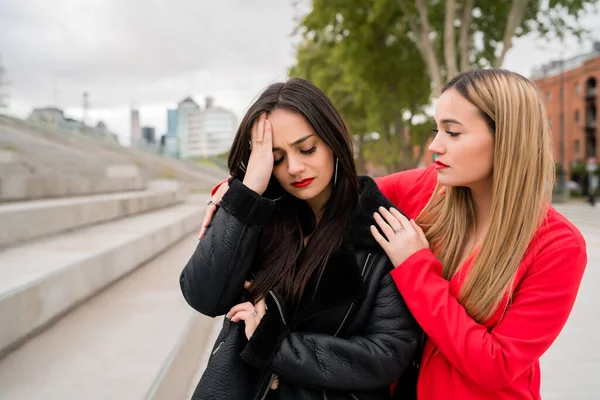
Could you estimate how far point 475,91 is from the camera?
156 centimetres

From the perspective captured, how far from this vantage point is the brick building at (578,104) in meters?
42.3

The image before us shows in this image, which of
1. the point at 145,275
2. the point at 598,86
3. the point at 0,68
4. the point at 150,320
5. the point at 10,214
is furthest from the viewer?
the point at 598,86

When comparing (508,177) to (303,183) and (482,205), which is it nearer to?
(482,205)

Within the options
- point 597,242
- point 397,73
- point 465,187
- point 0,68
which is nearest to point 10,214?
point 465,187

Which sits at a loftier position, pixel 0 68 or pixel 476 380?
pixel 0 68

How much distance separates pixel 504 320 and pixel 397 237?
0.42m

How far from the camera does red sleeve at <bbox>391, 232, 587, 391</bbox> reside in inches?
57.1

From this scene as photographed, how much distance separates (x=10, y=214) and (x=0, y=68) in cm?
686

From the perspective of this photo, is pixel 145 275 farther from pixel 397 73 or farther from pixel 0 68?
pixel 397 73

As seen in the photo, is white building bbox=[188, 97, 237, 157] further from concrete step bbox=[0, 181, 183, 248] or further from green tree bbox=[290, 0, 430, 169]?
concrete step bbox=[0, 181, 183, 248]

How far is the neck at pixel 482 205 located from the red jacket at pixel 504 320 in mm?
231

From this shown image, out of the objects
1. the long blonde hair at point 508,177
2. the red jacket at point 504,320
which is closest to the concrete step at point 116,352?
the red jacket at point 504,320

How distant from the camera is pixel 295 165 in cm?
164

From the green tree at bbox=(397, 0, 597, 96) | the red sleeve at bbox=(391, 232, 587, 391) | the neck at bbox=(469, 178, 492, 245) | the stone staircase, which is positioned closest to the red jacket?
the red sleeve at bbox=(391, 232, 587, 391)
